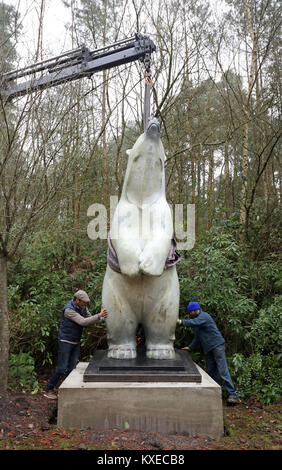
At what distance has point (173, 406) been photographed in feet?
10.3

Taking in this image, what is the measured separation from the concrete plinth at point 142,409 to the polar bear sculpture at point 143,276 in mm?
551

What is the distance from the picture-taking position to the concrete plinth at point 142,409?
3.13 meters

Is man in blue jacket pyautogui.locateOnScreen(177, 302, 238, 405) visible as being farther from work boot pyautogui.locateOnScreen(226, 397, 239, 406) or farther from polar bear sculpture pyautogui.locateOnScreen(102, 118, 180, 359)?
polar bear sculpture pyautogui.locateOnScreen(102, 118, 180, 359)

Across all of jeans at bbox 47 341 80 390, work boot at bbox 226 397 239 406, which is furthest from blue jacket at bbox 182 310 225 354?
jeans at bbox 47 341 80 390

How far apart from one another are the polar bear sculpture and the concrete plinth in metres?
0.55

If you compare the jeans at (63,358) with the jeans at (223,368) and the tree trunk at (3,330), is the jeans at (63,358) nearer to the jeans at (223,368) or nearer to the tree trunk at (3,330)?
the tree trunk at (3,330)

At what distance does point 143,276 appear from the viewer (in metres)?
3.61

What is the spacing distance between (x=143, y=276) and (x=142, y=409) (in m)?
1.20

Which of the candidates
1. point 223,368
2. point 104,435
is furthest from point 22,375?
point 223,368

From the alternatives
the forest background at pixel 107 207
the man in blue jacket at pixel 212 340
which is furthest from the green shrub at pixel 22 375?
the man in blue jacket at pixel 212 340

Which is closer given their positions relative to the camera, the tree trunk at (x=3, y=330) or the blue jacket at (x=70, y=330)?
the tree trunk at (x=3, y=330)
